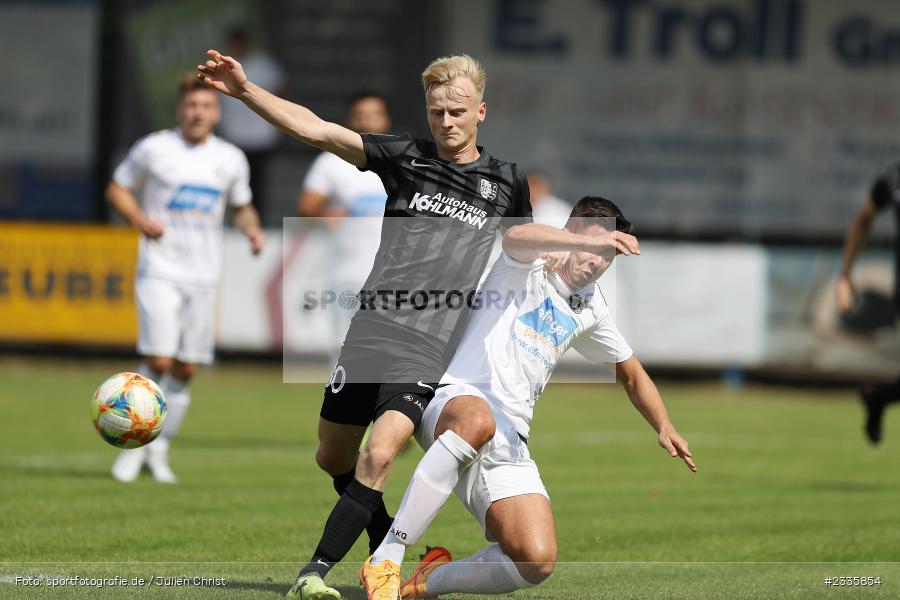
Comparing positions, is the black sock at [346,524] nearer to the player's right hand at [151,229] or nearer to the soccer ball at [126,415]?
the soccer ball at [126,415]

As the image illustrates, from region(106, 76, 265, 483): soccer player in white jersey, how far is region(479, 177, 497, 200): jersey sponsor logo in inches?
161

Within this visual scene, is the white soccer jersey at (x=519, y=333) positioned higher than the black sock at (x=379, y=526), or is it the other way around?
the white soccer jersey at (x=519, y=333)

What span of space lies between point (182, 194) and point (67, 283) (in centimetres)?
748

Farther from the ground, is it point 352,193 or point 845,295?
point 352,193

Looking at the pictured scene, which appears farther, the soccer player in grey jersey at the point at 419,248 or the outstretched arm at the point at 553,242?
the soccer player in grey jersey at the point at 419,248

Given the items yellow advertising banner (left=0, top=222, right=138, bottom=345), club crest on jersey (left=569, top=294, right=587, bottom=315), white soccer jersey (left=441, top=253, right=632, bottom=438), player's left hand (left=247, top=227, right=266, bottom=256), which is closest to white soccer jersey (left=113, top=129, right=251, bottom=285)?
player's left hand (left=247, top=227, right=266, bottom=256)

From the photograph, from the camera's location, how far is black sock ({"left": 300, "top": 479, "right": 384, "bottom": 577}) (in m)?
6.01

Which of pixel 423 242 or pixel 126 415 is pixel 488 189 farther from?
pixel 126 415

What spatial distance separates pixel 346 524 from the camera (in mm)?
6023

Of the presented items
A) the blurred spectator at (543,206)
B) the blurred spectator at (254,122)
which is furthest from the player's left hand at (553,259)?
the blurred spectator at (254,122)

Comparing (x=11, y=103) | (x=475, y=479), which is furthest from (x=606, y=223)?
(x=11, y=103)

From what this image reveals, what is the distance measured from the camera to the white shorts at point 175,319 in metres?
10.3

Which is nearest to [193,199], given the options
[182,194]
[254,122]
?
[182,194]

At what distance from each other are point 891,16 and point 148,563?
625 inches
